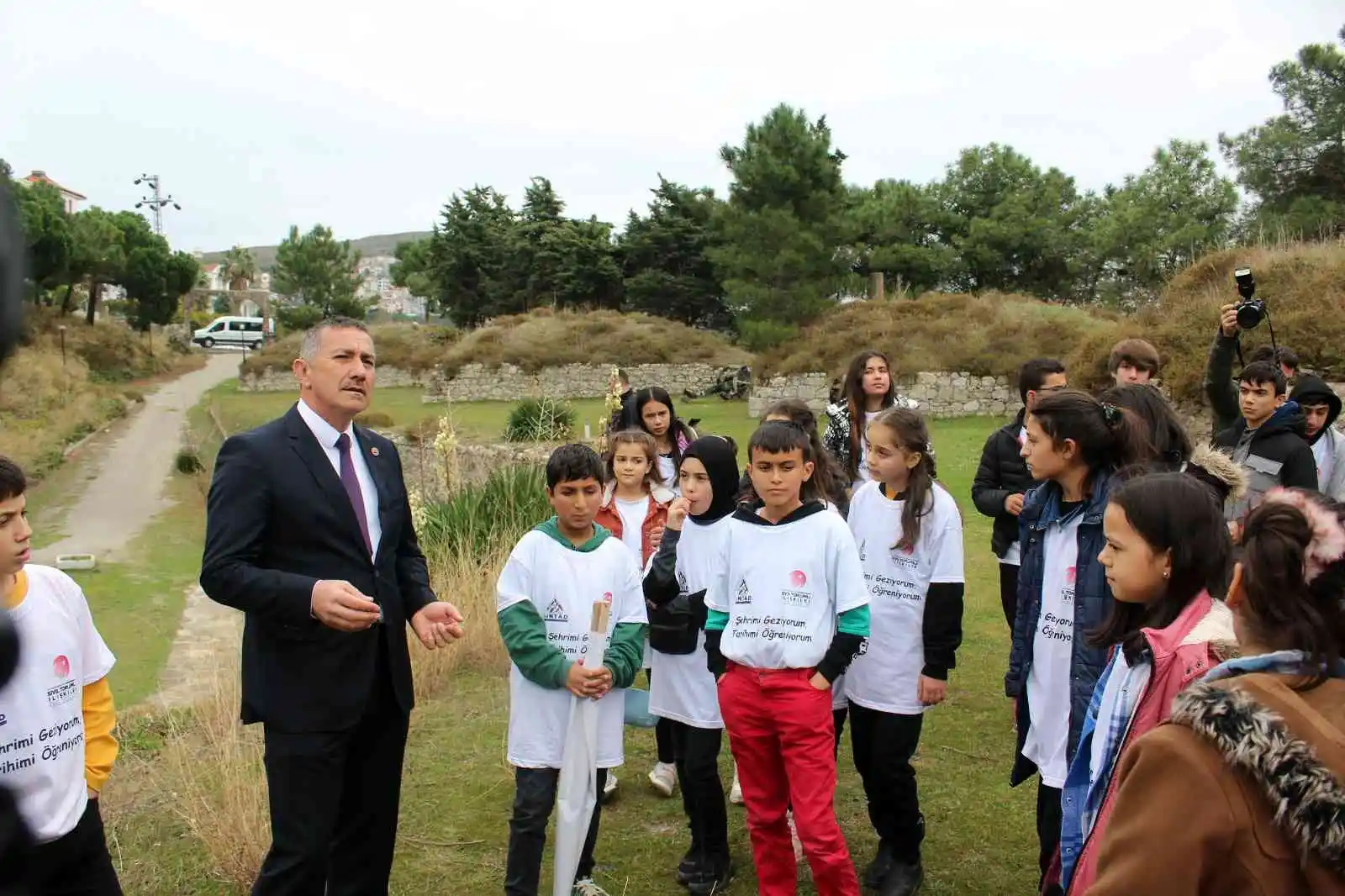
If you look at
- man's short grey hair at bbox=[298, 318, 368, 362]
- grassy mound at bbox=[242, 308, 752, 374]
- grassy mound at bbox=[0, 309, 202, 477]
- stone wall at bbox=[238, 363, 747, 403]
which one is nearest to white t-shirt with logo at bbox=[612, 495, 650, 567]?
man's short grey hair at bbox=[298, 318, 368, 362]

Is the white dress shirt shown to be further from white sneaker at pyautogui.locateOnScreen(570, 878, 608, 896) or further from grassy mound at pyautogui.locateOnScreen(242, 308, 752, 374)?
grassy mound at pyautogui.locateOnScreen(242, 308, 752, 374)

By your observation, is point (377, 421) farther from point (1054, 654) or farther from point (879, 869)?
point (1054, 654)

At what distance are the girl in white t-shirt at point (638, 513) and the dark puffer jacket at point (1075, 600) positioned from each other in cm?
185

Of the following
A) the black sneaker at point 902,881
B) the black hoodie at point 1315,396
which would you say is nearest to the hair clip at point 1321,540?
the black sneaker at point 902,881

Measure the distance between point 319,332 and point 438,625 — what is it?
1.02m

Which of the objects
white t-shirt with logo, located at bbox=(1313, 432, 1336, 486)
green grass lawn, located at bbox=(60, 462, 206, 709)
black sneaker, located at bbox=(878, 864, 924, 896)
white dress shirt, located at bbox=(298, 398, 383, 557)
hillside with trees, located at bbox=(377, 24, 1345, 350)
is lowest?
green grass lawn, located at bbox=(60, 462, 206, 709)

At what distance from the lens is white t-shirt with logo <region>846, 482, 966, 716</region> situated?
3809 millimetres

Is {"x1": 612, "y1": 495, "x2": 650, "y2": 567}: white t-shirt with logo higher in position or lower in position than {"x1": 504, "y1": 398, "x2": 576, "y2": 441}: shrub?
higher

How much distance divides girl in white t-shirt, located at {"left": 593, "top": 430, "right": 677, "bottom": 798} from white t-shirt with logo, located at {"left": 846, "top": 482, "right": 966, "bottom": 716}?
1.21m

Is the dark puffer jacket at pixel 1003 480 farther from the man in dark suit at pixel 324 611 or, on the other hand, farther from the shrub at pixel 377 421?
the shrub at pixel 377 421

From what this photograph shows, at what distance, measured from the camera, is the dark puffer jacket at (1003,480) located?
193 inches

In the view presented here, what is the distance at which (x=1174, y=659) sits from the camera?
7.73 ft

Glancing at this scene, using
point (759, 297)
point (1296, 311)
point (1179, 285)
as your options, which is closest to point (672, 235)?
point (759, 297)

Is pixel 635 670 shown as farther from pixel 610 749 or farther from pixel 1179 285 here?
pixel 1179 285
